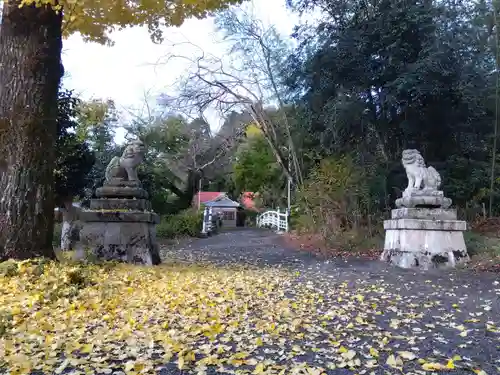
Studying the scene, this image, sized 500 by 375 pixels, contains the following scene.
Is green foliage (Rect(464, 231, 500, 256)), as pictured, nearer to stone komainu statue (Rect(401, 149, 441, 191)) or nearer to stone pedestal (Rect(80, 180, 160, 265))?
stone komainu statue (Rect(401, 149, 441, 191))

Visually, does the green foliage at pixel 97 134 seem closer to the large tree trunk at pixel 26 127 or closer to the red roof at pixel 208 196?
the large tree trunk at pixel 26 127

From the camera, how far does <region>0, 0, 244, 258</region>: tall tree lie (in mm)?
4492

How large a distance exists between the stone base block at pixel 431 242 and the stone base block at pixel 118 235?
3.88 meters

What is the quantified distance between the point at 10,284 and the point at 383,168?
841 cm

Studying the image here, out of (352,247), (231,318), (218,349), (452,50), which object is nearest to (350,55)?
(452,50)

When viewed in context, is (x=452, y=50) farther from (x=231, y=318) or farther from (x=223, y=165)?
(x=223, y=165)

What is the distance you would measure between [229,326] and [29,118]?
3103 millimetres

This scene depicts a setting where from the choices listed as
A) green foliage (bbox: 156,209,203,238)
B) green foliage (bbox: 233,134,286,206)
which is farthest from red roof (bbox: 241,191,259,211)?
green foliage (bbox: 156,209,203,238)

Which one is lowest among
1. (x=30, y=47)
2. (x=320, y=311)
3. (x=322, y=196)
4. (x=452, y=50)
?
(x=320, y=311)

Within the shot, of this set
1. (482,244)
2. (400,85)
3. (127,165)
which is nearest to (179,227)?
(127,165)

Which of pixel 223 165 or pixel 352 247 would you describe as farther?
pixel 223 165

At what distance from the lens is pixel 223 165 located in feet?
90.5

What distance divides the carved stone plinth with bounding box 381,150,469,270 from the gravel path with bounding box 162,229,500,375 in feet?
1.34

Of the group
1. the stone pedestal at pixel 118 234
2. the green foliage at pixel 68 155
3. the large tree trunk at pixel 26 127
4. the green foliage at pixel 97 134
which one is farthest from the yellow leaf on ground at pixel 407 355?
the green foliage at pixel 97 134
